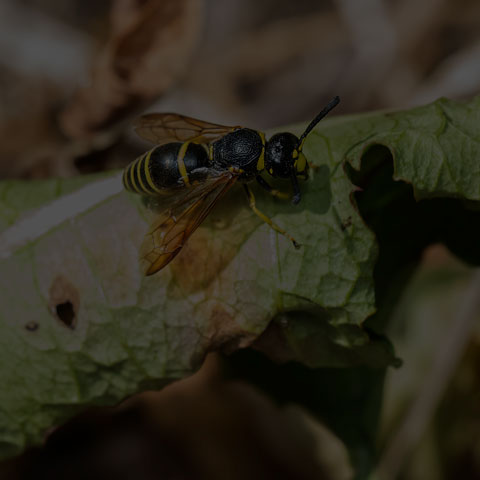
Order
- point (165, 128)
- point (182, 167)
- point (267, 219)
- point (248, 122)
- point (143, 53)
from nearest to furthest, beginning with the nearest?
point (267, 219), point (182, 167), point (165, 128), point (143, 53), point (248, 122)

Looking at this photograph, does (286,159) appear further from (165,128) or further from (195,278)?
(165,128)

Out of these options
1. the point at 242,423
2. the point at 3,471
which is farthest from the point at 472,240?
the point at 3,471

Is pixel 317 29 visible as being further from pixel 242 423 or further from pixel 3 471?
pixel 3 471

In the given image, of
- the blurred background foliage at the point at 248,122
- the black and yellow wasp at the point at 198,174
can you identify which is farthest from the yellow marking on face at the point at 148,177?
the blurred background foliage at the point at 248,122

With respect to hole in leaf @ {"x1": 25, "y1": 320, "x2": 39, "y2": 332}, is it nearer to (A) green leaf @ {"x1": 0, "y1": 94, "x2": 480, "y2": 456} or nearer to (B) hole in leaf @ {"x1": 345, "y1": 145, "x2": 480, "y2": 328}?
(A) green leaf @ {"x1": 0, "y1": 94, "x2": 480, "y2": 456}

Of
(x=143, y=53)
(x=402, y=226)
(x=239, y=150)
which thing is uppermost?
(x=143, y=53)

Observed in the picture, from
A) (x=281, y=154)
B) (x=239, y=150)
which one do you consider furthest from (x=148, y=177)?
(x=281, y=154)
